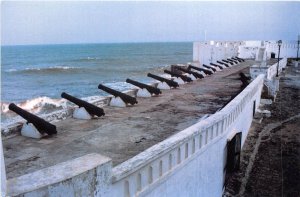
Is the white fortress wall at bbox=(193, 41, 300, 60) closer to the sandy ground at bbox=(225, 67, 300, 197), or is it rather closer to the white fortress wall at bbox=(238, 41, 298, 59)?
the white fortress wall at bbox=(238, 41, 298, 59)

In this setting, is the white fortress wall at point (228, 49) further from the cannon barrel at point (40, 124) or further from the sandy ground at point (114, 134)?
the cannon barrel at point (40, 124)

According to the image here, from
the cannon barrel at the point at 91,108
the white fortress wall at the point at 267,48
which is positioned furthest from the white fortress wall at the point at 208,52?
the cannon barrel at the point at 91,108

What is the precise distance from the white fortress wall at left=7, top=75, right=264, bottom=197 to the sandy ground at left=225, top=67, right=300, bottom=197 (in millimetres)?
1432

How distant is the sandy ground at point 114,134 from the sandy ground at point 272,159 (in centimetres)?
223

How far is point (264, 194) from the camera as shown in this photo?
9.65 metres

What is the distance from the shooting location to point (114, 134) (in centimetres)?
823

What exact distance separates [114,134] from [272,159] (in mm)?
6443

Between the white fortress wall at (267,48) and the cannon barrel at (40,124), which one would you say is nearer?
the cannon barrel at (40,124)

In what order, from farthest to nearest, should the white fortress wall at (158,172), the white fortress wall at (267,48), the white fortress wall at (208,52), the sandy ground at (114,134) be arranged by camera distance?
the white fortress wall at (267,48)
the white fortress wall at (208,52)
the sandy ground at (114,134)
the white fortress wall at (158,172)

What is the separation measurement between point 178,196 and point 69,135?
10.4ft

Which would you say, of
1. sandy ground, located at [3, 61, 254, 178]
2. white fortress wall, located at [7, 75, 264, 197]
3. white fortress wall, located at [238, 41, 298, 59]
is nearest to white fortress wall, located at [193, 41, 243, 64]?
white fortress wall, located at [238, 41, 298, 59]

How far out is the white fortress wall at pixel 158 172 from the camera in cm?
383

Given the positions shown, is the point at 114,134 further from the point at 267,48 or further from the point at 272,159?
the point at 267,48

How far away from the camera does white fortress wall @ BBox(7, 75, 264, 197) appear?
3.83m
